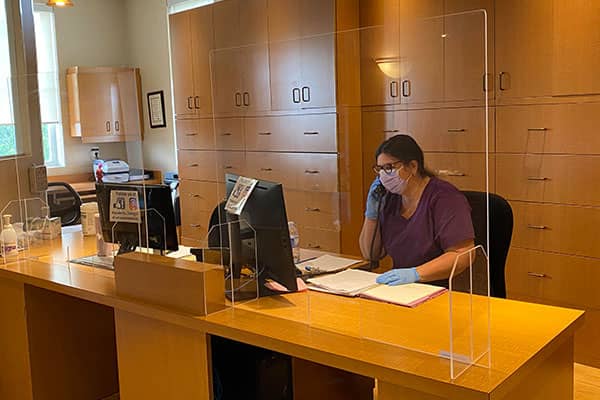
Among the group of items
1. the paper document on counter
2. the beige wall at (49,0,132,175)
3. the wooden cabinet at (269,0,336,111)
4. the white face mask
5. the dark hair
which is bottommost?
the paper document on counter

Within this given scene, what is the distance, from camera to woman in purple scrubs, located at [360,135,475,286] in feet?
5.53

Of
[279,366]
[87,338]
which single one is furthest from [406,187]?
[87,338]

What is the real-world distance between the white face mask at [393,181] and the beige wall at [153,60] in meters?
5.28

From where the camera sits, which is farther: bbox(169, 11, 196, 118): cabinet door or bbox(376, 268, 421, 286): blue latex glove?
bbox(169, 11, 196, 118): cabinet door

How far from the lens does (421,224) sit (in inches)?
70.7

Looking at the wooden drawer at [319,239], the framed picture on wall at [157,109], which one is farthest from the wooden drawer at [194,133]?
the wooden drawer at [319,239]

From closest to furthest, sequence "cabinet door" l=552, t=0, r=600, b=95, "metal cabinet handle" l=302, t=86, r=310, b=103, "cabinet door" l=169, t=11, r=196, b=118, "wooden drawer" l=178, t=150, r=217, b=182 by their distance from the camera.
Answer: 1. "cabinet door" l=552, t=0, r=600, b=95
2. "metal cabinet handle" l=302, t=86, r=310, b=103
3. "wooden drawer" l=178, t=150, r=217, b=182
4. "cabinet door" l=169, t=11, r=196, b=118

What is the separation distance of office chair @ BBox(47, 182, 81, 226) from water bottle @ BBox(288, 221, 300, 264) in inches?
69.4

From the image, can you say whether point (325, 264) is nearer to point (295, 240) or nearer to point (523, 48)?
point (295, 240)

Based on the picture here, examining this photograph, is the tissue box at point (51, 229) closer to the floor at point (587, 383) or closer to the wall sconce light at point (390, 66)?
the wall sconce light at point (390, 66)

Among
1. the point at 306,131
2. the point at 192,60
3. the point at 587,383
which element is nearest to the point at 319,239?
the point at 587,383

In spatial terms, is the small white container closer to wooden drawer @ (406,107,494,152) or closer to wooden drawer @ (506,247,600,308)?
wooden drawer @ (406,107,494,152)

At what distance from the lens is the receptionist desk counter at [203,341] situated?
1.55 metres

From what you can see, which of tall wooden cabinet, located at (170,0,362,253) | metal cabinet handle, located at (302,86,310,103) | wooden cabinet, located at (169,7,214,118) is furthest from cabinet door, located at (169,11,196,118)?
metal cabinet handle, located at (302,86,310,103)
